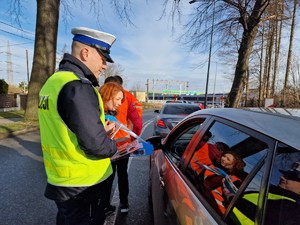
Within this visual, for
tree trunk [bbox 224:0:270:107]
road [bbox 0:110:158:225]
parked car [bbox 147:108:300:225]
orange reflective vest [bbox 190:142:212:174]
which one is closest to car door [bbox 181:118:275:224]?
parked car [bbox 147:108:300:225]

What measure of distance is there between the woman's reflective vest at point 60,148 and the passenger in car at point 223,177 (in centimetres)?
74

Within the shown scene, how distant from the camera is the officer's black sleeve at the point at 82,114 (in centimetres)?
143

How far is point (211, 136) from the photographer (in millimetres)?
1813

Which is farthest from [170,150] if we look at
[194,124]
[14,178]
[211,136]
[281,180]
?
[14,178]

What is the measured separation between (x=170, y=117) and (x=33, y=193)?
15.1 ft

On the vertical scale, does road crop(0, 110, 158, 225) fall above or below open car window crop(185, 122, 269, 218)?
below

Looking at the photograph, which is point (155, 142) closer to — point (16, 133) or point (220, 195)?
point (220, 195)

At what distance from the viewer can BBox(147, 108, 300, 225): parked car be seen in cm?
103

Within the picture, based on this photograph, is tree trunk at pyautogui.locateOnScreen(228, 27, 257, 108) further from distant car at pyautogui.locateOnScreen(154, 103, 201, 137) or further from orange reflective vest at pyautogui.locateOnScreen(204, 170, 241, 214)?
orange reflective vest at pyautogui.locateOnScreen(204, 170, 241, 214)

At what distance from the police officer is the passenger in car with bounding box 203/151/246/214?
653 mm

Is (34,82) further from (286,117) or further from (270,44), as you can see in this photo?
(270,44)

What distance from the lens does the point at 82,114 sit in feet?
4.69

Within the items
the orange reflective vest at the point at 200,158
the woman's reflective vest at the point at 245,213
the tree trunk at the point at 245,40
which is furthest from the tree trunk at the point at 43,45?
the woman's reflective vest at the point at 245,213

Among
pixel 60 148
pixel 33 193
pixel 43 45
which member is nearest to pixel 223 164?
pixel 60 148
